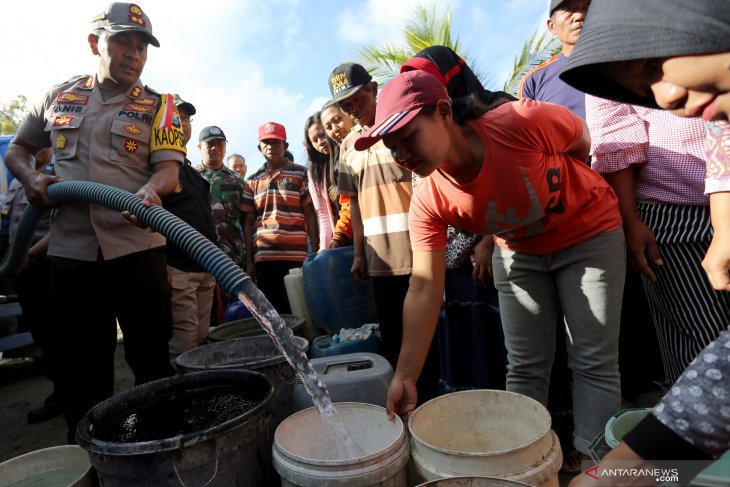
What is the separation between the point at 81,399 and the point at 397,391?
168 cm

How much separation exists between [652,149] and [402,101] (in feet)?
3.65

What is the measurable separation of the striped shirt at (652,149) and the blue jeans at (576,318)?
31 centimetres

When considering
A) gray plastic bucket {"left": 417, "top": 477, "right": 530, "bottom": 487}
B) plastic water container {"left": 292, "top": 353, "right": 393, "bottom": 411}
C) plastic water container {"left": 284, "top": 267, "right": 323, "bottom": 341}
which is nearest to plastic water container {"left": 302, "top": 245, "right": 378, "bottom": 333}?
plastic water container {"left": 284, "top": 267, "right": 323, "bottom": 341}

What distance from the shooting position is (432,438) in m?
1.50

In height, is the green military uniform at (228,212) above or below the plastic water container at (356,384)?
above

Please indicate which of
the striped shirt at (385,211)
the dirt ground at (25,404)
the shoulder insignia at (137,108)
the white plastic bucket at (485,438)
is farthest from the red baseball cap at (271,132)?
the white plastic bucket at (485,438)

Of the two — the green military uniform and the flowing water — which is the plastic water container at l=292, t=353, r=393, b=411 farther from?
the green military uniform

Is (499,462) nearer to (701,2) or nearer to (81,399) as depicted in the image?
(701,2)

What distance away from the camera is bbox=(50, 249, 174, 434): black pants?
213 cm

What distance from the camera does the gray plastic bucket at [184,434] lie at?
1312 mm

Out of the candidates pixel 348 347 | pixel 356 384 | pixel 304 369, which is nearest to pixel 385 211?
pixel 348 347

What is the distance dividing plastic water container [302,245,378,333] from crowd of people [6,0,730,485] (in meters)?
0.73

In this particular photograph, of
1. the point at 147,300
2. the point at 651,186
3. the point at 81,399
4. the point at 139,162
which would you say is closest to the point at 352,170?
the point at 139,162

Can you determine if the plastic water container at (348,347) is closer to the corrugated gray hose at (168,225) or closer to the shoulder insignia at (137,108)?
the corrugated gray hose at (168,225)
